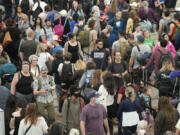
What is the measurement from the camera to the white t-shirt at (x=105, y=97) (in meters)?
12.3


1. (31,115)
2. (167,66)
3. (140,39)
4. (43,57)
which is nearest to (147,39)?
(140,39)

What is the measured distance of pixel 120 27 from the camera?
1819 cm

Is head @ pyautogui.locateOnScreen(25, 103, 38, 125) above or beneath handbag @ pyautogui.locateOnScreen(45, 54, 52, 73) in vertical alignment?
above

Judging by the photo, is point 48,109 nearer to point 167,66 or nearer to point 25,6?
point 167,66

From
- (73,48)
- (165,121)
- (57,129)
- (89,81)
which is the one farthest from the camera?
(73,48)

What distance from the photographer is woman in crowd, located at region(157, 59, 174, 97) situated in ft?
43.3

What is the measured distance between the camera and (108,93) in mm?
12414

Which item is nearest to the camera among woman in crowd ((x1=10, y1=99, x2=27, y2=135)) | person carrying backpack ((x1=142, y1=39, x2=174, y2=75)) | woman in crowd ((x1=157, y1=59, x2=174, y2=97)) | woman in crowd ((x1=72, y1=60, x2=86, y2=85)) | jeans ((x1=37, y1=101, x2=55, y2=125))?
woman in crowd ((x1=10, y1=99, x2=27, y2=135))

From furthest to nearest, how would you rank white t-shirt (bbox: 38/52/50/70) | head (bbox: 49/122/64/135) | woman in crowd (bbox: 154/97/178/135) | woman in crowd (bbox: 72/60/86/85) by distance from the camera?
white t-shirt (bbox: 38/52/50/70)
woman in crowd (bbox: 72/60/86/85)
woman in crowd (bbox: 154/97/178/135)
head (bbox: 49/122/64/135)

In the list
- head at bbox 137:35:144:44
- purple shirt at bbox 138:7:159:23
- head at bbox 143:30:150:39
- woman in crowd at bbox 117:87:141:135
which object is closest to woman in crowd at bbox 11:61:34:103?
woman in crowd at bbox 117:87:141:135

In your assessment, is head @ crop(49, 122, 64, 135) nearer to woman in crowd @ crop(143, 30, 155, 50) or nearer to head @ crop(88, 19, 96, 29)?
woman in crowd @ crop(143, 30, 155, 50)

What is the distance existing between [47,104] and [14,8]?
1047cm

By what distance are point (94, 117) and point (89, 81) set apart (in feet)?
6.52

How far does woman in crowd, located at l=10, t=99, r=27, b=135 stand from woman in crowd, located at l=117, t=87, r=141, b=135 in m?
2.05
